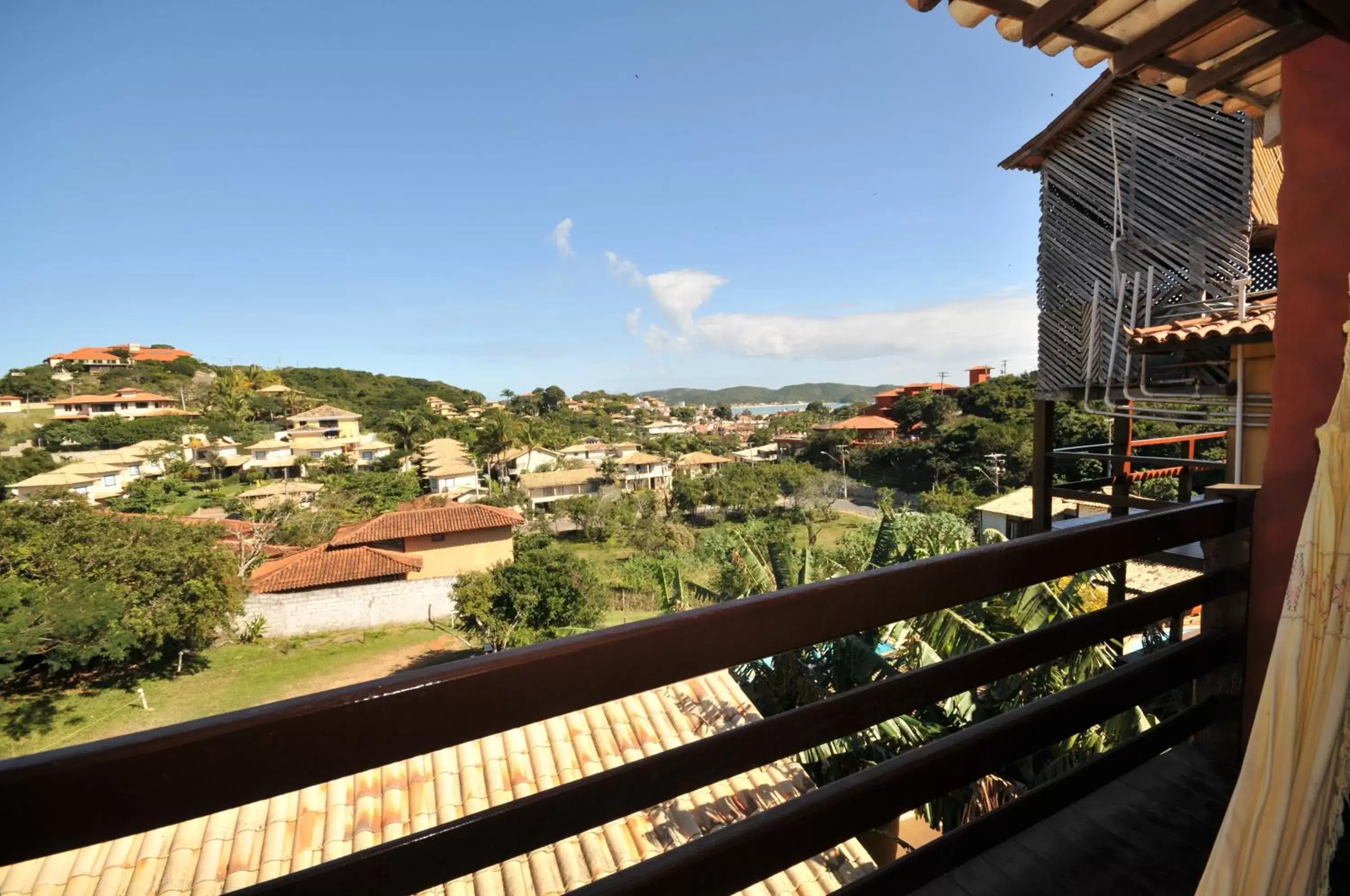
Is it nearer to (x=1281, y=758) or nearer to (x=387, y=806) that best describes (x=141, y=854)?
(x=387, y=806)

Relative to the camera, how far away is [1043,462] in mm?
5961

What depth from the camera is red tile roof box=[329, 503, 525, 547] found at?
2189 cm

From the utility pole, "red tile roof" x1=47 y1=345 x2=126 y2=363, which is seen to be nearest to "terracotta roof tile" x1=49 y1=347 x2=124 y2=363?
"red tile roof" x1=47 y1=345 x2=126 y2=363

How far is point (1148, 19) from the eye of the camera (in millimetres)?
1480

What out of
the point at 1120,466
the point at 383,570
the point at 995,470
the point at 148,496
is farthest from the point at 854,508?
the point at 148,496

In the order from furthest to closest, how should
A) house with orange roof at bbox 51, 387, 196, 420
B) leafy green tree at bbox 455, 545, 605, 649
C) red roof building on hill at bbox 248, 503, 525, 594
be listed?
house with orange roof at bbox 51, 387, 196, 420, red roof building on hill at bbox 248, 503, 525, 594, leafy green tree at bbox 455, 545, 605, 649

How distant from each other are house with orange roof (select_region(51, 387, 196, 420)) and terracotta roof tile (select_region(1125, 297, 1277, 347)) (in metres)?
58.8

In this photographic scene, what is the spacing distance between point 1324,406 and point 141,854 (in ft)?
20.0

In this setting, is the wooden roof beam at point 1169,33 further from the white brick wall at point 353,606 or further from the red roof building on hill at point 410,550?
the red roof building on hill at point 410,550

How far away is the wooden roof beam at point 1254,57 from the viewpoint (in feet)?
4.63

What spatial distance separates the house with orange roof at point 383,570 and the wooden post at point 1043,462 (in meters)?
16.1

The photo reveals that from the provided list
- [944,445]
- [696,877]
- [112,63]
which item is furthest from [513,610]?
[944,445]

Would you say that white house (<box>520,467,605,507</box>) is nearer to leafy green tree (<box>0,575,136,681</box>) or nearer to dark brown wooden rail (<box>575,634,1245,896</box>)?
leafy green tree (<box>0,575,136,681</box>)

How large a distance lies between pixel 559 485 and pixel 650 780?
36745 mm
